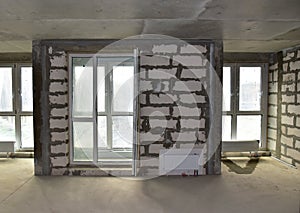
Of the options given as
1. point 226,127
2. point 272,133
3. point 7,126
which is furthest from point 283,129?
point 7,126

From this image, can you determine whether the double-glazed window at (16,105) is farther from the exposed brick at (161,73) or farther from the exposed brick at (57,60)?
the exposed brick at (161,73)

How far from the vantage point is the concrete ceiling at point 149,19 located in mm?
2789

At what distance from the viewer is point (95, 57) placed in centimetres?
459

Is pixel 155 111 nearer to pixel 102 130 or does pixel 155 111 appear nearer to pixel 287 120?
pixel 102 130

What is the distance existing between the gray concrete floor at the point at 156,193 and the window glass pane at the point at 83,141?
473 millimetres

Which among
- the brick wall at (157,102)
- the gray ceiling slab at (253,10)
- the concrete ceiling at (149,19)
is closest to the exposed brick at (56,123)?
the brick wall at (157,102)

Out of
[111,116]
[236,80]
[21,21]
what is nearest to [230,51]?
[236,80]

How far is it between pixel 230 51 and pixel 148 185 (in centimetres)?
318

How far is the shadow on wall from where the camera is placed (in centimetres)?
497

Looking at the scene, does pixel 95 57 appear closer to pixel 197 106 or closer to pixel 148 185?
pixel 197 106

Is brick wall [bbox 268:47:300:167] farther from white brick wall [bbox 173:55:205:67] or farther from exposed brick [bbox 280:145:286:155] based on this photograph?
white brick wall [bbox 173:55:205:67]

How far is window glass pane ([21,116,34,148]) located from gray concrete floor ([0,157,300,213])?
1.30 m

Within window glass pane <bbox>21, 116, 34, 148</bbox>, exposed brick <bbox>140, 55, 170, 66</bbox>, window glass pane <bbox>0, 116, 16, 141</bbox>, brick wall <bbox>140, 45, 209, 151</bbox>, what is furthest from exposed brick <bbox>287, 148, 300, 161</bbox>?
window glass pane <bbox>0, 116, 16, 141</bbox>

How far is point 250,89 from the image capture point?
6234mm
